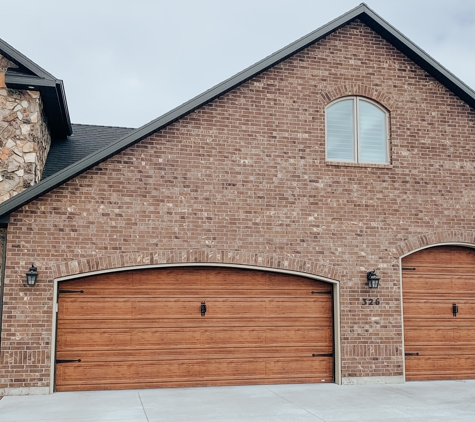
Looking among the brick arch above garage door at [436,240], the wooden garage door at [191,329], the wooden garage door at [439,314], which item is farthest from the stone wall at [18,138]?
the wooden garage door at [439,314]

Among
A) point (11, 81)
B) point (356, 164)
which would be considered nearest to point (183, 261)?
point (356, 164)

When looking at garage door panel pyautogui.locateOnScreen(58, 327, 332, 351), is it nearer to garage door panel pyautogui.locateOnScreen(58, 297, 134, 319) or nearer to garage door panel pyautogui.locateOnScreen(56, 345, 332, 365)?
garage door panel pyautogui.locateOnScreen(56, 345, 332, 365)

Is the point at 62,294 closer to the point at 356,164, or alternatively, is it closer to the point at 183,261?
the point at 183,261

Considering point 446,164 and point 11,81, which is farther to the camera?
point 446,164

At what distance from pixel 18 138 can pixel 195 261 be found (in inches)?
170

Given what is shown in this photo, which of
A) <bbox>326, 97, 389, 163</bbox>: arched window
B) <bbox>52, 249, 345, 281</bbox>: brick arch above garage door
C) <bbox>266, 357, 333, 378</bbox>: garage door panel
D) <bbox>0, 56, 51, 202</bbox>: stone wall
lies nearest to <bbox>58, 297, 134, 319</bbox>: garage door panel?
<bbox>52, 249, 345, 281</bbox>: brick arch above garage door

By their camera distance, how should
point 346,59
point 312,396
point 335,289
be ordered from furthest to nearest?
point 346,59, point 335,289, point 312,396

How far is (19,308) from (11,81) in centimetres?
449

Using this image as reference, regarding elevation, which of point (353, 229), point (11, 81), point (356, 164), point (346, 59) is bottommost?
point (353, 229)

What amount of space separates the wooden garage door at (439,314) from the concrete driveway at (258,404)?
0.95 meters

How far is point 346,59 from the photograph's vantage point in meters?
12.3

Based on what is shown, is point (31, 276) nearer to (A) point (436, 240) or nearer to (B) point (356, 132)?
(B) point (356, 132)

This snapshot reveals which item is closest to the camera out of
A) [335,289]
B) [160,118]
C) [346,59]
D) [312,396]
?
[312,396]

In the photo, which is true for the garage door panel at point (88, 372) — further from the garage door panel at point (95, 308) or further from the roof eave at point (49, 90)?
the roof eave at point (49, 90)
